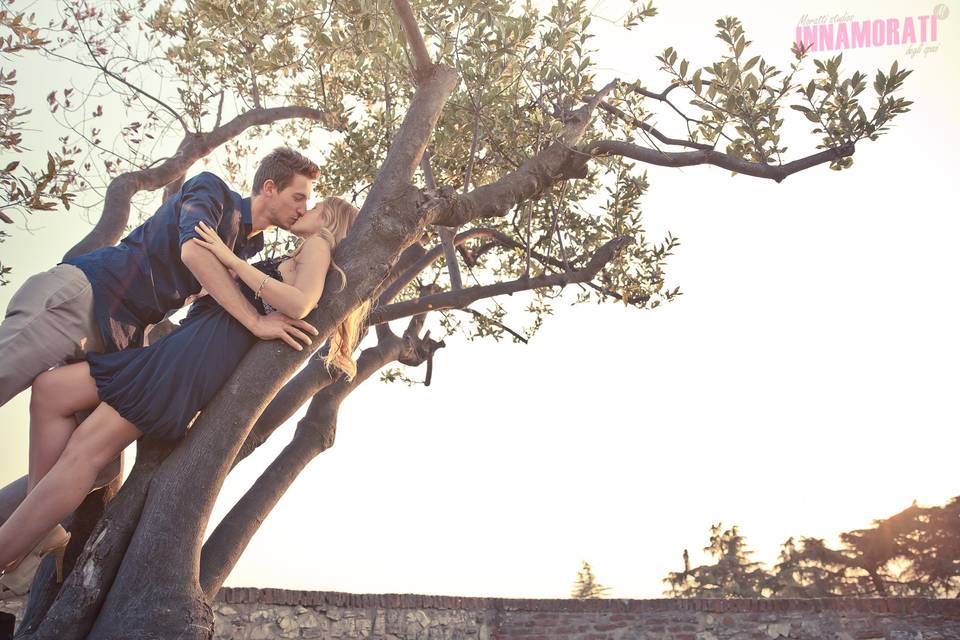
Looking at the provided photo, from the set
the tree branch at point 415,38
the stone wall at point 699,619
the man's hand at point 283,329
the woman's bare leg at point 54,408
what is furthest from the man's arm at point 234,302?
the stone wall at point 699,619

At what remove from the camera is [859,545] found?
25703mm

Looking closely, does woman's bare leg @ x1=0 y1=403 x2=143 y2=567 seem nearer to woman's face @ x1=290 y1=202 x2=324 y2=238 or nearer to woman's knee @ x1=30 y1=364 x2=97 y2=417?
woman's knee @ x1=30 y1=364 x2=97 y2=417

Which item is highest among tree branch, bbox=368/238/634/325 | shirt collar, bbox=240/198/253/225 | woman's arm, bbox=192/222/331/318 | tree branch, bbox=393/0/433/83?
tree branch, bbox=393/0/433/83

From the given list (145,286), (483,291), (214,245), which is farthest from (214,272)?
(483,291)

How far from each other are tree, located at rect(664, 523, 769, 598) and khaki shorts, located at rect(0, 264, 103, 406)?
26.3 meters

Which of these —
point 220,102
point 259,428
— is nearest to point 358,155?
point 220,102

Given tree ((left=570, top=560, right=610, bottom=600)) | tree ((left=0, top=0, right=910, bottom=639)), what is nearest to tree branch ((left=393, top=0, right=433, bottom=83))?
tree ((left=0, top=0, right=910, bottom=639))

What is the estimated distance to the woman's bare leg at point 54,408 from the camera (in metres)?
2.83

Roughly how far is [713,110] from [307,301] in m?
3.26

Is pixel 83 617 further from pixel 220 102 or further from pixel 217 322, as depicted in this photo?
pixel 220 102

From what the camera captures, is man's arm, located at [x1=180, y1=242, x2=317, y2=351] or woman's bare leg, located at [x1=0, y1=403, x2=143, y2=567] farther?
man's arm, located at [x1=180, y1=242, x2=317, y2=351]

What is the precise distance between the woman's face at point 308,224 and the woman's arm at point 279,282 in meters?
0.27

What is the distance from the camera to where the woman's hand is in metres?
2.95

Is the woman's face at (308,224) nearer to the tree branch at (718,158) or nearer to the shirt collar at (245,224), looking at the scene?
the shirt collar at (245,224)
